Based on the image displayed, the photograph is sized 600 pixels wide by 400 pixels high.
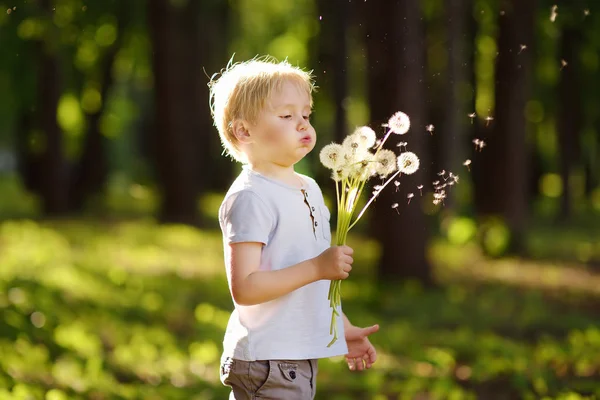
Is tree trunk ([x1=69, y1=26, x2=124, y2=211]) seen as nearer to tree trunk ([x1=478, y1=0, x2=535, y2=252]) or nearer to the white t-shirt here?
tree trunk ([x1=478, y1=0, x2=535, y2=252])

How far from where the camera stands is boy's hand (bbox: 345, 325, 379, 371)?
3.55m

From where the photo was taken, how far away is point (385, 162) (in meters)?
3.53

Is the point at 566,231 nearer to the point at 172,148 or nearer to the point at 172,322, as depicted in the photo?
the point at 172,148

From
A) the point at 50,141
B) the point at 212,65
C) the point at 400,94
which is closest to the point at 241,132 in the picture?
the point at 400,94

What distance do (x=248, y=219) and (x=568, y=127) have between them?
22561 mm

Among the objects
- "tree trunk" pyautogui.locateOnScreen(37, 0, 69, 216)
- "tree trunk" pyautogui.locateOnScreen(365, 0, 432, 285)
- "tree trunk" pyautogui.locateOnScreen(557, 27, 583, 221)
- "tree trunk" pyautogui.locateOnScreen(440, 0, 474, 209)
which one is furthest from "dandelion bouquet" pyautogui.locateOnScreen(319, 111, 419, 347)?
"tree trunk" pyautogui.locateOnScreen(557, 27, 583, 221)

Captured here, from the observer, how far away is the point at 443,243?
17609mm

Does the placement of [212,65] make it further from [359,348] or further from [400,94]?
[359,348]

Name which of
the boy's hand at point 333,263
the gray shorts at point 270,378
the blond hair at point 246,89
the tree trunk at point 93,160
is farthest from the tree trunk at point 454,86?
the boy's hand at point 333,263

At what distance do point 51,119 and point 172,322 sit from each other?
1317cm

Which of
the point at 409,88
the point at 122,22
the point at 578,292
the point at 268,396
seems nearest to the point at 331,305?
the point at 268,396

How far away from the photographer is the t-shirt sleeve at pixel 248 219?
3.06 m

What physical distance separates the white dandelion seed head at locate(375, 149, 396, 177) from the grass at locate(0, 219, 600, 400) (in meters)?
2.76

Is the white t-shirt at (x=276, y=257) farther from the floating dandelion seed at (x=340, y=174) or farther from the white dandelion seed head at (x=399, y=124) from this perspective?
the white dandelion seed head at (x=399, y=124)
